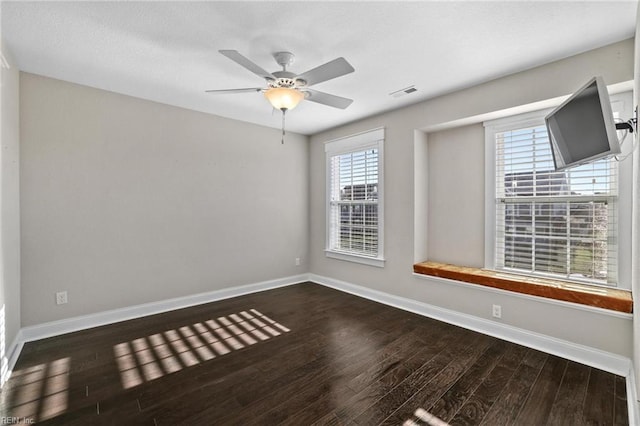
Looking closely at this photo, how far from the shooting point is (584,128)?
1.99 m

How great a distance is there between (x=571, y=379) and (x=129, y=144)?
482 centimetres

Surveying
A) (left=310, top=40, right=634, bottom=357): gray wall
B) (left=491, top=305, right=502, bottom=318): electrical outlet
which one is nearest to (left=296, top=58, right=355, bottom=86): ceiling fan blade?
(left=310, top=40, right=634, bottom=357): gray wall

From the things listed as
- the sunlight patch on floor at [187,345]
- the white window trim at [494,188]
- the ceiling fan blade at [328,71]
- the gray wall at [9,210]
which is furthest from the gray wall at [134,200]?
the white window trim at [494,188]

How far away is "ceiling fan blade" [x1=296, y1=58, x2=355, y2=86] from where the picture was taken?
2.09 meters

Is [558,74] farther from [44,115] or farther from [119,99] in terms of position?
[44,115]

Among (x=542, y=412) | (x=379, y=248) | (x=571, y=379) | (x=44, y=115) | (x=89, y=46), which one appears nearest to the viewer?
(x=542, y=412)

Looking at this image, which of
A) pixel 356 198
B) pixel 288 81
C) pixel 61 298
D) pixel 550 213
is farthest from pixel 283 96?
pixel 61 298

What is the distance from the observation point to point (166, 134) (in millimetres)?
3723

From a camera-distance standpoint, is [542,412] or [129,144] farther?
[129,144]

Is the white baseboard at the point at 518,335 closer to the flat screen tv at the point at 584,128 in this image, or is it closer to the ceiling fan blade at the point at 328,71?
the flat screen tv at the point at 584,128

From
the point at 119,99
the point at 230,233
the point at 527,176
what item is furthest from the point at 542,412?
the point at 119,99

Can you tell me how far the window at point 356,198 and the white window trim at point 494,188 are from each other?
4.35 feet

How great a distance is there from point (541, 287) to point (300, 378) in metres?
2.33

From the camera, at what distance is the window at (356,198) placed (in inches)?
167
